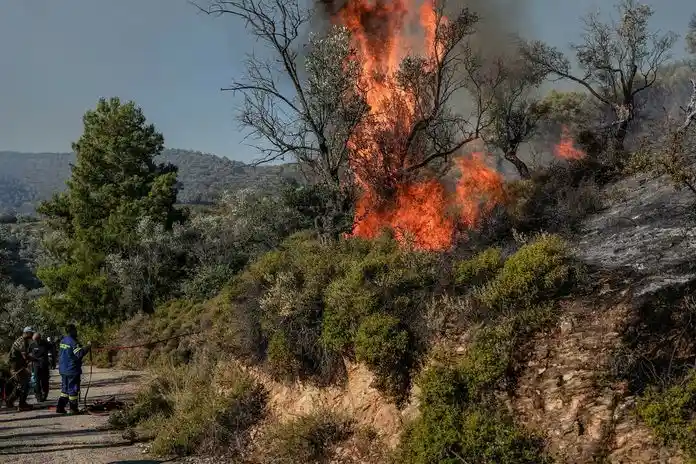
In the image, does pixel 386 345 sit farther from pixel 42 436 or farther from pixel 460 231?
pixel 42 436

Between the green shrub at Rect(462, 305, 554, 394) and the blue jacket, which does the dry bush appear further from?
the green shrub at Rect(462, 305, 554, 394)

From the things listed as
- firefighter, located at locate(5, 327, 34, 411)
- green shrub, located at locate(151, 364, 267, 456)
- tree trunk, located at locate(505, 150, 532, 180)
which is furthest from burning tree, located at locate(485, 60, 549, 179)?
firefighter, located at locate(5, 327, 34, 411)

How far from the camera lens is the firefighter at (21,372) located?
1362 cm

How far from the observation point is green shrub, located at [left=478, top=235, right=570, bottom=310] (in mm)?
7398

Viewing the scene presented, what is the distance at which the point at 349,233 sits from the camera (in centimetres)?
1366

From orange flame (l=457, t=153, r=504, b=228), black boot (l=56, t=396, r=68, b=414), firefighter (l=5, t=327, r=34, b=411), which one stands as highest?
orange flame (l=457, t=153, r=504, b=228)

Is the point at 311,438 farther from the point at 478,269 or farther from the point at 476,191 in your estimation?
the point at 476,191

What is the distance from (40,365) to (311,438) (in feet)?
31.3

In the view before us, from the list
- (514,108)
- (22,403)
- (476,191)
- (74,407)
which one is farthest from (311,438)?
(514,108)

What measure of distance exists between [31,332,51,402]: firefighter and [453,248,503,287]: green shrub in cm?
1147

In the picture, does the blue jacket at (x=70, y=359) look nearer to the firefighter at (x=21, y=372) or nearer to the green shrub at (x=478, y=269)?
the firefighter at (x=21, y=372)

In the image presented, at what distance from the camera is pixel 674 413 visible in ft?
18.7

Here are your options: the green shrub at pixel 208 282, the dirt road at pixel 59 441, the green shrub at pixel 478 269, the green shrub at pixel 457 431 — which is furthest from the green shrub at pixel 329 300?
the green shrub at pixel 208 282

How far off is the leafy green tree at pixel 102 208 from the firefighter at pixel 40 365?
13.9m
